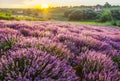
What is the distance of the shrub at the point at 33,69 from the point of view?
297 cm

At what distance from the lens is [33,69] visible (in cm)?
304

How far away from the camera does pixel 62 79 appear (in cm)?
308

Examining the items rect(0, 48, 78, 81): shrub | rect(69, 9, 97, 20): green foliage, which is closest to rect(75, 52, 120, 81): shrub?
rect(0, 48, 78, 81): shrub

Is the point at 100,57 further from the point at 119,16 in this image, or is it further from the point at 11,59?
the point at 119,16

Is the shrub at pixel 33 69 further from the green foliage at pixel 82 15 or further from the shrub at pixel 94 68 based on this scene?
the green foliage at pixel 82 15

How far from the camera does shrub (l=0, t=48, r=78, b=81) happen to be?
297 cm

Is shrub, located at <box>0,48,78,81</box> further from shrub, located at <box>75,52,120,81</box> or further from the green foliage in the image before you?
the green foliage

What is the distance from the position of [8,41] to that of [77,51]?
1.22 meters

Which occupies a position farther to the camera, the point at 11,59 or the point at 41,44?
the point at 41,44

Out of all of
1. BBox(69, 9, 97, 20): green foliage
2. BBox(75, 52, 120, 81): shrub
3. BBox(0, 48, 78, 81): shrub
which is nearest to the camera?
BBox(0, 48, 78, 81): shrub

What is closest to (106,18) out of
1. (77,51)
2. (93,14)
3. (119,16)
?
(93,14)

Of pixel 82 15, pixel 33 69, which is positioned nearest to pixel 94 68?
pixel 33 69

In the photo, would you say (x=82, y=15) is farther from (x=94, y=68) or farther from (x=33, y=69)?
(x=33, y=69)

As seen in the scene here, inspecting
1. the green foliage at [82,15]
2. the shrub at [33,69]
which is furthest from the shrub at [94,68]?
the green foliage at [82,15]
